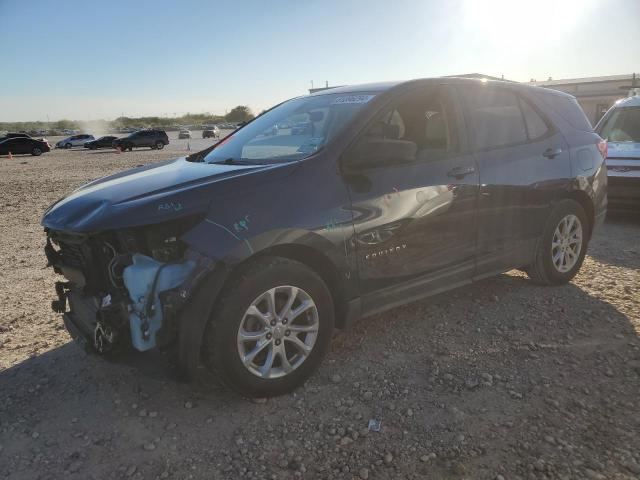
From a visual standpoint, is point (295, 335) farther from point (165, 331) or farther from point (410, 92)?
point (410, 92)

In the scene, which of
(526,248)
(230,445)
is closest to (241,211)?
(230,445)

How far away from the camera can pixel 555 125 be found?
446cm

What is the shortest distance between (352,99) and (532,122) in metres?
1.78

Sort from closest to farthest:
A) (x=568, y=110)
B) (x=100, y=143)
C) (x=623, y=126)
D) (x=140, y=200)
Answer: (x=140, y=200) < (x=568, y=110) < (x=623, y=126) < (x=100, y=143)

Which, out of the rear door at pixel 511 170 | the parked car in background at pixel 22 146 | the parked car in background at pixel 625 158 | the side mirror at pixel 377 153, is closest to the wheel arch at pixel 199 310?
the side mirror at pixel 377 153

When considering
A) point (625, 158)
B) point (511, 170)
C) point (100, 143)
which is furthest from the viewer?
point (100, 143)

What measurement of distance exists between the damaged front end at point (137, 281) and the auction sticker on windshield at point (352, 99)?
1501mm

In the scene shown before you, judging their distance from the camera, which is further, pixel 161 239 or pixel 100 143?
pixel 100 143

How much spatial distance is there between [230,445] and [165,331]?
675mm

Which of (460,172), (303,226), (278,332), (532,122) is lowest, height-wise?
(278,332)

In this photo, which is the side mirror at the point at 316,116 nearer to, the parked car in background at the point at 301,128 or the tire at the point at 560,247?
the parked car in background at the point at 301,128

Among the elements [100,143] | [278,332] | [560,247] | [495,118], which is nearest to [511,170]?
[495,118]

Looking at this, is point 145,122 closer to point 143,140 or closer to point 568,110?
point 143,140

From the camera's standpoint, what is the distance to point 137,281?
2559mm
